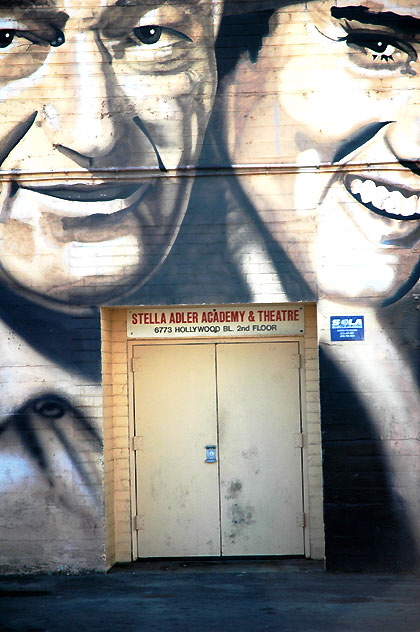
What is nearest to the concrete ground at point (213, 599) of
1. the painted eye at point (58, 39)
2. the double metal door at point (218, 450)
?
the double metal door at point (218, 450)

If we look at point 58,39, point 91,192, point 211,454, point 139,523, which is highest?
point 58,39

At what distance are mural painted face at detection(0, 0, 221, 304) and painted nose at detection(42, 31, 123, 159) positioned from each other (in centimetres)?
1

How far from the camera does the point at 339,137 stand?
9977mm

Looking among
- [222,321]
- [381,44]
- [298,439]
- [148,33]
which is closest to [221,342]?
[222,321]

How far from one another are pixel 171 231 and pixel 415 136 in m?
2.82

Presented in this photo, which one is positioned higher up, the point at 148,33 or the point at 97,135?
the point at 148,33

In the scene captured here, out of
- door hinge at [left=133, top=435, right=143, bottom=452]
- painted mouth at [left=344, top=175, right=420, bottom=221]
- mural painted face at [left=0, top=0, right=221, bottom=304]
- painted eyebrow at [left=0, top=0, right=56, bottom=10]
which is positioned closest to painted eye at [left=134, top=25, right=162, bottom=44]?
mural painted face at [left=0, top=0, right=221, bottom=304]

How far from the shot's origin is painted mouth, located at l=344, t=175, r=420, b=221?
32.7 ft

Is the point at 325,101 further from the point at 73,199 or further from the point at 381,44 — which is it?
the point at 73,199

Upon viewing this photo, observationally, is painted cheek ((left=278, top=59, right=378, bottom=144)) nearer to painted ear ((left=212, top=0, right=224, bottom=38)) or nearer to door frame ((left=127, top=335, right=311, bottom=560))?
painted ear ((left=212, top=0, right=224, bottom=38))

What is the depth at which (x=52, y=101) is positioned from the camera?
1020 centimetres

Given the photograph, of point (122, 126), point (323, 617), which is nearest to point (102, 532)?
point (323, 617)

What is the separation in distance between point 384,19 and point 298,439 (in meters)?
4.73

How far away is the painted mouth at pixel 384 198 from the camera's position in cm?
995
